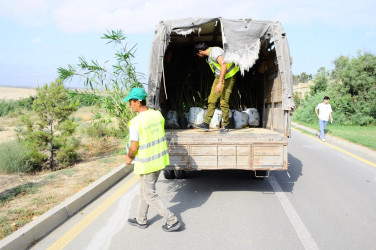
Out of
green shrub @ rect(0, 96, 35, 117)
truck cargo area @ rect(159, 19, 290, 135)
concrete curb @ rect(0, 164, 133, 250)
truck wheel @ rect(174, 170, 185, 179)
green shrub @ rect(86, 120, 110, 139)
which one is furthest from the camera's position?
green shrub @ rect(0, 96, 35, 117)

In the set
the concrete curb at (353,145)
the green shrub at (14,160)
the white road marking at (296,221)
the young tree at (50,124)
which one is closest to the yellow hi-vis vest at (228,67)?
the white road marking at (296,221)

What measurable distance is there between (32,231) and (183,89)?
5746mm

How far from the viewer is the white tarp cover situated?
5961mm

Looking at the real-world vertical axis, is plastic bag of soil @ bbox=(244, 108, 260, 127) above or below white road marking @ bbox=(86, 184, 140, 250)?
above

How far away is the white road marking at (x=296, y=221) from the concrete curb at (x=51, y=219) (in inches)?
126

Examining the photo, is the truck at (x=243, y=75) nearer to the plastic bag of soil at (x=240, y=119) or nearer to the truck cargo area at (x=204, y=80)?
the truck cargo area at (x=204, y=80)

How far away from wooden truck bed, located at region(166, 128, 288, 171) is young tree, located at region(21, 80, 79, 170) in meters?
4.14

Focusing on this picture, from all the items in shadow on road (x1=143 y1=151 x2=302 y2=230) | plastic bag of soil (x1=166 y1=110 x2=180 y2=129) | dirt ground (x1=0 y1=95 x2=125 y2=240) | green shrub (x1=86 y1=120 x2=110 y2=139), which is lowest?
shadow on road (x1=143 y1=151 x2=302 y2=230)

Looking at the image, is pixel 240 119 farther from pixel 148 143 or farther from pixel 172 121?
pixel 148 143

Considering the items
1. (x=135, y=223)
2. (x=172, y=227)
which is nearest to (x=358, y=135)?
(x=172, y=227)

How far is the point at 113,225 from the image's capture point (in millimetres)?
4586

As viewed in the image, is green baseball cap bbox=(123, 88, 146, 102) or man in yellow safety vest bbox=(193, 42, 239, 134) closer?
green baseball cap bbox=(123, 88, 146, 102)

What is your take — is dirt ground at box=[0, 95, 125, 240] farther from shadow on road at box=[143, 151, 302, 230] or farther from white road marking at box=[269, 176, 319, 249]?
white road marking at box=[269, 176, 319, 249]

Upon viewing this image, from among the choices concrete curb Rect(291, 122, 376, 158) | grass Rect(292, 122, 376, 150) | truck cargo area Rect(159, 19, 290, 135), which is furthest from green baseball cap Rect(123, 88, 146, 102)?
grass Rect(292, 122, 376, 150)
